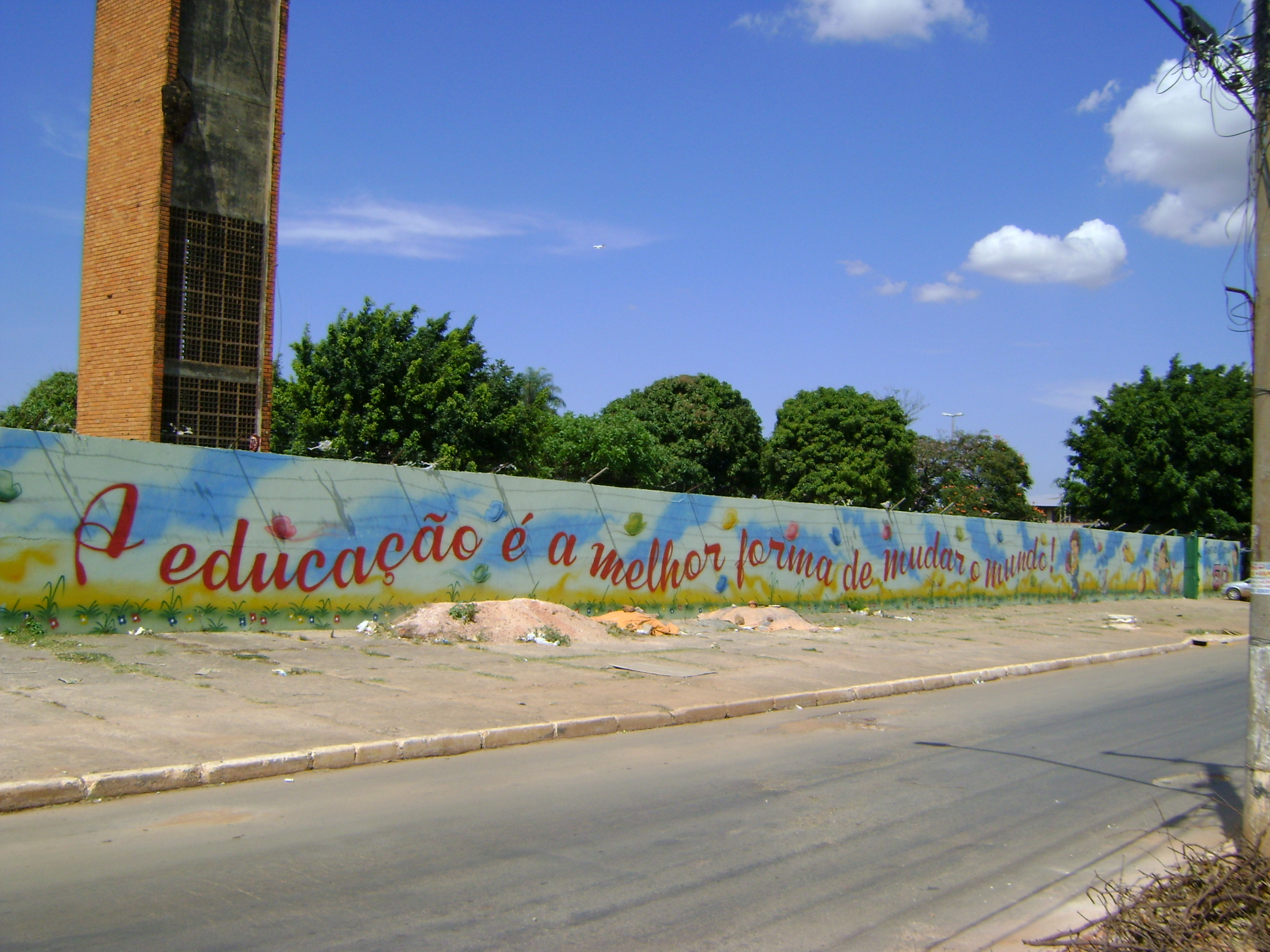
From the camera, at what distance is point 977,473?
206ft

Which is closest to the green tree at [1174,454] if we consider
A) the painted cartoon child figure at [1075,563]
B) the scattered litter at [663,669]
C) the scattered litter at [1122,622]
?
the painted cartoon child figure at [1075,563]

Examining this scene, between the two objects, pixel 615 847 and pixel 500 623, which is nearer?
pixel 615 847

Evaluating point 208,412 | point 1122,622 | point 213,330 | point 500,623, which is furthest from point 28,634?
point 1122,622

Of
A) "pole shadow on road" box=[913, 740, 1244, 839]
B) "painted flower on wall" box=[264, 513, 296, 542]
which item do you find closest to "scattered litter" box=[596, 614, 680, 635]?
"painted flower on wall" box=[264, 513, 296, 542]

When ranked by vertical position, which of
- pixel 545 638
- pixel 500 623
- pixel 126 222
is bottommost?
pixel 545 638

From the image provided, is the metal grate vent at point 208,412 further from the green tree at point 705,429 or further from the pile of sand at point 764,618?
the green tree at point 705,429

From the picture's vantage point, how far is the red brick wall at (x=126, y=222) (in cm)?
1705

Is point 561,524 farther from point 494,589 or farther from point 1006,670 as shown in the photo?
point 1006,670

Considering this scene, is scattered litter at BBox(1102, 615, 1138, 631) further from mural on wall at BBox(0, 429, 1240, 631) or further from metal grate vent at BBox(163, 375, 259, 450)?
metal grate vent at BBox(163, 375, 259, 450)

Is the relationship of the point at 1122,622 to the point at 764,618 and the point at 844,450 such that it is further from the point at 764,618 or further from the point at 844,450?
the point at 844,450

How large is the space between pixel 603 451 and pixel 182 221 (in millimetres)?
28662

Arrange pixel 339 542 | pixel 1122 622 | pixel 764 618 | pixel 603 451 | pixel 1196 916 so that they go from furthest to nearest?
1. pixel 603 451
2. pixel 1122 622
3. pixel 764 618
4. pixel 339 542
5. pixel 1196 916

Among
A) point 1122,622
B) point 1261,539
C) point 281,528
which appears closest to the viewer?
point 1261,539

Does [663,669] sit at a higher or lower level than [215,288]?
lower
